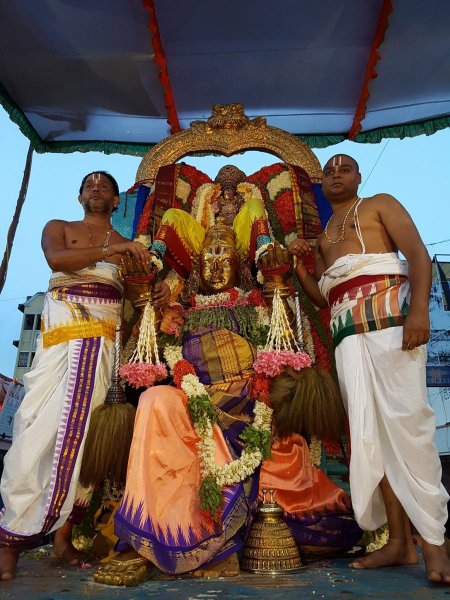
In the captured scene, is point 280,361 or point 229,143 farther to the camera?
point 229,143

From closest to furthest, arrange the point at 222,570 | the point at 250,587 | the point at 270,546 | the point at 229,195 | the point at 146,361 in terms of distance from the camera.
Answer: the point at 250,587 → the point at 222,570 → the point at 270,546 → the point at 146,361 → the point at 229,195

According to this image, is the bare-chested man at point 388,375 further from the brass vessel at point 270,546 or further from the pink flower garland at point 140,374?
the pink flower garland at point 140,374

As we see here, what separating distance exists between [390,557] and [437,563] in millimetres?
385

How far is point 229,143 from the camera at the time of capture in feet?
17.0

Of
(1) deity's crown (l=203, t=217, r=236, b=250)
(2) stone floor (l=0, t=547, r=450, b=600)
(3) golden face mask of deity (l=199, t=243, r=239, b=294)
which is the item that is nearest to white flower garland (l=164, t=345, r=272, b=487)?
(2) stone floor (l=0, t=547, r=450, b=600)

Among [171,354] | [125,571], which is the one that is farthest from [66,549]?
[171,354]

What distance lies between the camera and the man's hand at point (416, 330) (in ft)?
9.34

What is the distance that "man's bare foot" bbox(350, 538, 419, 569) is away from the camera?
2816 mm

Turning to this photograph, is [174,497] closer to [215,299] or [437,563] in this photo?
[437,563]

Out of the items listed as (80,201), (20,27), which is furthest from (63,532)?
(20,27)

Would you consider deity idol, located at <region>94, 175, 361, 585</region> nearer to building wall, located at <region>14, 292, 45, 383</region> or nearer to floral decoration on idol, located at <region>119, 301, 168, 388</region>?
floral decoration on idol, located at <region>119, 301, 168, 388</region>

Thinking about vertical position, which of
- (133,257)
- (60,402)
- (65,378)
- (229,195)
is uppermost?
(229,195)

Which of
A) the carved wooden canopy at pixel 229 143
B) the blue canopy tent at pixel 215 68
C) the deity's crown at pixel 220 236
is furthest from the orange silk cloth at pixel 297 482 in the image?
the blue canopy tent at pixel 215 68

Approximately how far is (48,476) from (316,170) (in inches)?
137
